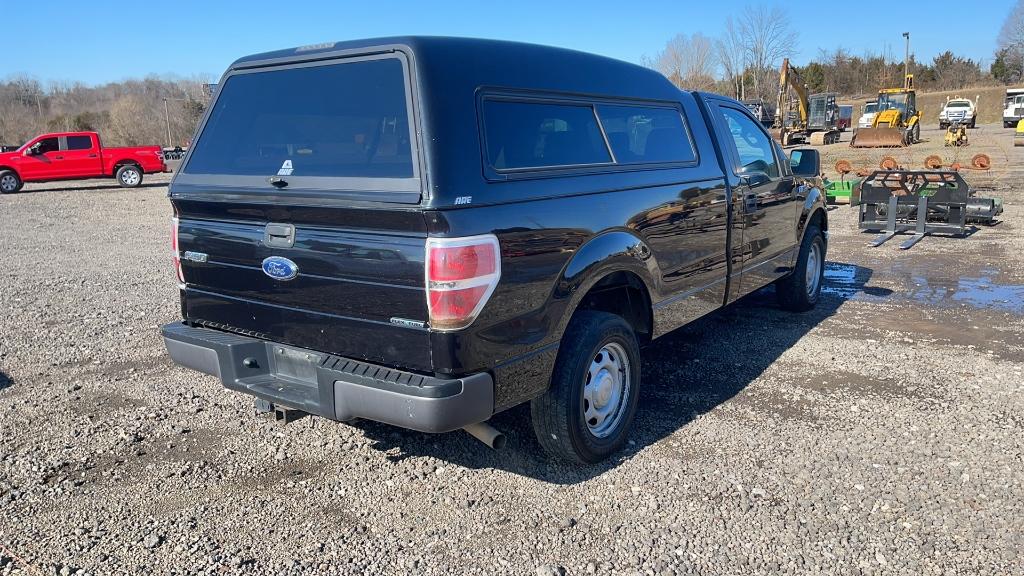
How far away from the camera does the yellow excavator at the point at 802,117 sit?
32844 millimetres

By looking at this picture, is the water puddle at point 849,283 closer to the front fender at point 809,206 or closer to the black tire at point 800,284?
the black tire at point 800,284

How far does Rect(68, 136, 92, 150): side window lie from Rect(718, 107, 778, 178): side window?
80.2ft

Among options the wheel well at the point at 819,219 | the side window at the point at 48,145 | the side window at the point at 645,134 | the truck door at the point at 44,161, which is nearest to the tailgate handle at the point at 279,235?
the side window at the point at 645,134

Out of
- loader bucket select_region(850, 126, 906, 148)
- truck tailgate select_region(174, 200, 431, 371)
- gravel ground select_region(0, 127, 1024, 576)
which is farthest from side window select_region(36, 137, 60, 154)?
loader bucket select_region(850, 126, 906, 148)

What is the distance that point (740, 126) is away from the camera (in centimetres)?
566

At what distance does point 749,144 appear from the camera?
567 cm

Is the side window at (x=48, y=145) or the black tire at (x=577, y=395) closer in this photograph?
the black tire at (x=577, y=395)

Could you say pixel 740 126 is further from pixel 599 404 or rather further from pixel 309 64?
pixel 309 64

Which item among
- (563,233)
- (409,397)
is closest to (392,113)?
(563,233)

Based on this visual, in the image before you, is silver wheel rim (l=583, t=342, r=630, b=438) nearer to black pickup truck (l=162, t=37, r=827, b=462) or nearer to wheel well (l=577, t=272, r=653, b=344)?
black pickup truck (l=162, t=37, r=827, b=462)

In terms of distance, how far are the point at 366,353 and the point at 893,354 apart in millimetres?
4226

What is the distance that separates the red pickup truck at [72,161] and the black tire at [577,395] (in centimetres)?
2507

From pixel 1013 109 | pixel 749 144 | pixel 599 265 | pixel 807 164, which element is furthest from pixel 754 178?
pixel 1013 109

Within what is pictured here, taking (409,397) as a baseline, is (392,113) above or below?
above
